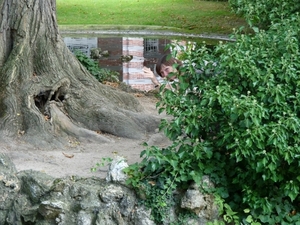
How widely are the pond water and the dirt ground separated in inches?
337

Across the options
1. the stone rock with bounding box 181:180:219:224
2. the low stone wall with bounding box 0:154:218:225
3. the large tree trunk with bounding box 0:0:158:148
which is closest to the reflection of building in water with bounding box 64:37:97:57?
the large tree trunk with bounding box 0:0:158:148

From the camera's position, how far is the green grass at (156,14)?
95.7 feet

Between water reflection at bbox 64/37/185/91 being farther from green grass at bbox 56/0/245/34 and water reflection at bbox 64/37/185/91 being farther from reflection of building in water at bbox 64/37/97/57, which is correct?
green grass at bbox 56/0/245/34

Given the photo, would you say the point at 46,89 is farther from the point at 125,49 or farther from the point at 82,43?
the point at 82,43

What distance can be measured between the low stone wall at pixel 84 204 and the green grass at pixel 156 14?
67.8 ft

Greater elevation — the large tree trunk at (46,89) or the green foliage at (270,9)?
the green foliage at (270,9)

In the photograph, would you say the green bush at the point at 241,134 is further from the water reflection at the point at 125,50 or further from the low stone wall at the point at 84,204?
the water reflection at the point at 125,50

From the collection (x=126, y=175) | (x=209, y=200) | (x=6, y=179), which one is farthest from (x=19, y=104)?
(x=209, y=200)

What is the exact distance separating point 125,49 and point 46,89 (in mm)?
15299

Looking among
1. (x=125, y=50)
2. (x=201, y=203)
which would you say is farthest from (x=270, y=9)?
(x=125, y=50)

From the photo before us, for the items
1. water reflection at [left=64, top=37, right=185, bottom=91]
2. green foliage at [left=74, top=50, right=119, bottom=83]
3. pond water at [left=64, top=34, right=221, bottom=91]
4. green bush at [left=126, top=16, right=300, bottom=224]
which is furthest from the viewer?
pond water at [left=64, top=34, right=221, bottom=91]

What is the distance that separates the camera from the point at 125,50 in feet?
80.7

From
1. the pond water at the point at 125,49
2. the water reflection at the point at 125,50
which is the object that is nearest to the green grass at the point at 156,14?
the pond water at the point at 125,49

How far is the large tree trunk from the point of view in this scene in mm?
9297
